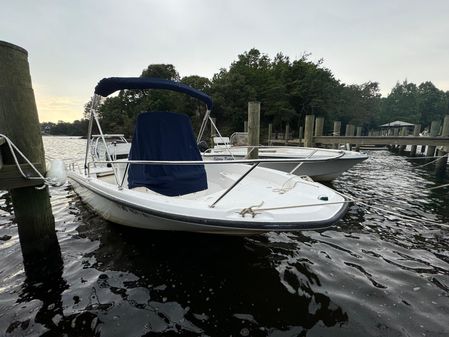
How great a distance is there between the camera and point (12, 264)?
13.5ft

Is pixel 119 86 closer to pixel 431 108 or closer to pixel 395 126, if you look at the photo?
pixel 395 126

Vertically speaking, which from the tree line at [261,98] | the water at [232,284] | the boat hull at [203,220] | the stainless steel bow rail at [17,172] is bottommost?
the water at [232,284]

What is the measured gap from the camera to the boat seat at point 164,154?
4484 mm

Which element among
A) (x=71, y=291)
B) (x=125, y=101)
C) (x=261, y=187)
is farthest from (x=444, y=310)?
(x=125, y=101)

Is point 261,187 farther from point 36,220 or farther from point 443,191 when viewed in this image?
point 443,191

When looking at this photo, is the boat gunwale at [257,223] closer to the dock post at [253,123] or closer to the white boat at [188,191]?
the white boat at [188,191]

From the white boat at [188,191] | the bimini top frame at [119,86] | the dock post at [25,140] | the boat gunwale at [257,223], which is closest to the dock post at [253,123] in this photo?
the white boat at [188,191]

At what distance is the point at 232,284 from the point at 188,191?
1.79 m

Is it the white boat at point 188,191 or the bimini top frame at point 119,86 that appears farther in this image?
the bimini top frame at point 119,86

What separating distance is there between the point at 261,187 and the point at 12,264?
4116 mm

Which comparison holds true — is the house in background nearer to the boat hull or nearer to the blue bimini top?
the blue bimini top

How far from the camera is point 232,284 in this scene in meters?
3.54

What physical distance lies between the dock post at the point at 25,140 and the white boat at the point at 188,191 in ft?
2.82

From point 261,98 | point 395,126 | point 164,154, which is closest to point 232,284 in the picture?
point 164,154
